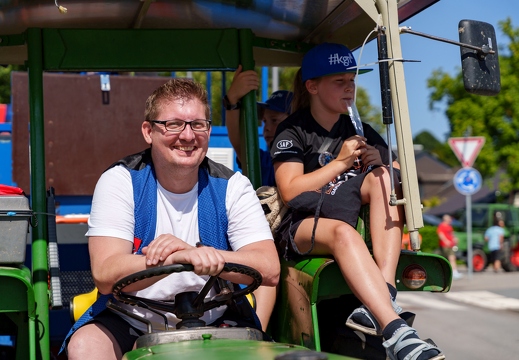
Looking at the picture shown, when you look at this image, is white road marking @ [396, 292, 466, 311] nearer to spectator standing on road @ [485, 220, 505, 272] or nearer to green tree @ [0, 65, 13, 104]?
→ spectator standing on road @ [485, 220, 505, 272]

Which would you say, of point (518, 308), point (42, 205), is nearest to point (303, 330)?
point (42, 205)

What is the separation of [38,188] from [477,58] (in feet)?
7.64

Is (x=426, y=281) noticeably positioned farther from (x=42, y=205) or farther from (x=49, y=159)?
(x=49, y=159)

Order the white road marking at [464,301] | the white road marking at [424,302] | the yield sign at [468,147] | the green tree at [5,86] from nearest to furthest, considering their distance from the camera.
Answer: the white road marking at [464,301]
the white road marking at [424,302]
the yield sign at [468,147]
the green tree at [5,86]

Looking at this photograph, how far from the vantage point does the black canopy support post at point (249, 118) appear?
4.96 metres

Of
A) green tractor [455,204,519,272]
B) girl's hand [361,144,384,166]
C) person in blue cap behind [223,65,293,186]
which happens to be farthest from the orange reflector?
green tractor [455,204,519,272]

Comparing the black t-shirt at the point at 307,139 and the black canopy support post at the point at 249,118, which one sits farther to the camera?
the black canopy support post at the point at 249,118

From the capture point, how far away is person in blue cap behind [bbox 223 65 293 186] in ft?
16.1

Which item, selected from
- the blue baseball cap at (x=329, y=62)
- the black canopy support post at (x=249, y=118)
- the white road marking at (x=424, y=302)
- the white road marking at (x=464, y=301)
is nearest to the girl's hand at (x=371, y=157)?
the blue baseball cap at (x=329, y=62)

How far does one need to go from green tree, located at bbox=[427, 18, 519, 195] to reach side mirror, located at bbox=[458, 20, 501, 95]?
3008 cm

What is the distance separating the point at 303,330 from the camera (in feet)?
12.7

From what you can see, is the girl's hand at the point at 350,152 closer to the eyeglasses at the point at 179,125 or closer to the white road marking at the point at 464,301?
the eyeglasses at the point at 179,125

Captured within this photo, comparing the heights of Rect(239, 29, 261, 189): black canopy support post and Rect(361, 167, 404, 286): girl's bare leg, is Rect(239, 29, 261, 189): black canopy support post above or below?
above

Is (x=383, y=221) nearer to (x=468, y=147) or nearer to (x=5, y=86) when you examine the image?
(x=468, y=147)
